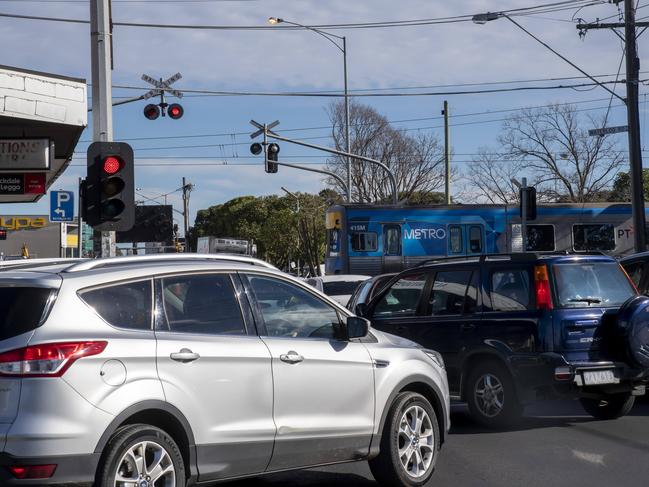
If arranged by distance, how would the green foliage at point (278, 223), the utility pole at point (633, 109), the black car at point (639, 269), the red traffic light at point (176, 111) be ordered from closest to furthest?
1. the black car at point (639, 269)
2. the utility pole at point (633, 109)
3. the red traffic light at point (176, 111)
4. the green foliage at point (278, 223)

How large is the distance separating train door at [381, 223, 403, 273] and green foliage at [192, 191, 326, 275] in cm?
2150

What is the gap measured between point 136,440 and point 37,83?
9.79 meters

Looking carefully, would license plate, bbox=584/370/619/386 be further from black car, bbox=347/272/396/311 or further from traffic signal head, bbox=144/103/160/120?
traffic signal head, bbox=144/103/160/120

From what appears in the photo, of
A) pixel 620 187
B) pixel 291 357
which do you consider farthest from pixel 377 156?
pixel 291 357

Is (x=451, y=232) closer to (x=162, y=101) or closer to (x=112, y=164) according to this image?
(x=162, y=101)

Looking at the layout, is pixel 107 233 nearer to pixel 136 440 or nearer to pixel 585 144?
pixel 136 440

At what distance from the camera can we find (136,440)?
547cm

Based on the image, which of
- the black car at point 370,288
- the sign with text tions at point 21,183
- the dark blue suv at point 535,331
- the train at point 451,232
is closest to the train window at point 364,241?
the train at point 451,232

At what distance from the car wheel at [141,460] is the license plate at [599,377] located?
5266 mm

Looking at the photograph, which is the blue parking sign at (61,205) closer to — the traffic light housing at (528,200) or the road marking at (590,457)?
the traffic light housing at (528,200)

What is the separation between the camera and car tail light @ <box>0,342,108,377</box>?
5133mm

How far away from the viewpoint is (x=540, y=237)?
34219mm

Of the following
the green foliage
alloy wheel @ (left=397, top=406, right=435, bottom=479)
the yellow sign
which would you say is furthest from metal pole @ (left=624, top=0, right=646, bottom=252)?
the yellow sign

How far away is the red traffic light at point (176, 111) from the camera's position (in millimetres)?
23359
